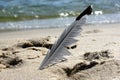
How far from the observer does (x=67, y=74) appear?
298 centimetres

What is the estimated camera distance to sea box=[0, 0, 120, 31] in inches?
305

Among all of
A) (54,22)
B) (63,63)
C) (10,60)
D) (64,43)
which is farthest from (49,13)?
(64,43)

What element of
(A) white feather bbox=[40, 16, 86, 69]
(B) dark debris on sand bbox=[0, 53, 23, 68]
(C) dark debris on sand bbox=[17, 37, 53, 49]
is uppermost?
(A) white feather bbox=[40, 16, 86, 69]

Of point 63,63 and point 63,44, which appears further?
point 63,63

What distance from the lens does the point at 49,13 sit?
29.7ft

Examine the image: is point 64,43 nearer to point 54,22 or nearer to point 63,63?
point 63,63

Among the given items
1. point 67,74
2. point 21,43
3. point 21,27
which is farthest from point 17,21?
point 67,74

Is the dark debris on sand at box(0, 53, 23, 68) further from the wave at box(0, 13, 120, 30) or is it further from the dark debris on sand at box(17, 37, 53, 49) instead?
the wave at box(0, 13, 120, 30)

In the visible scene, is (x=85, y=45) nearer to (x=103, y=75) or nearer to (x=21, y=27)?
(x=103, y=75)

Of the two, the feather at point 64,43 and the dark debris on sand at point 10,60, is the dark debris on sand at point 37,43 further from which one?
the feather at point 64,43

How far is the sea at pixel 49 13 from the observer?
774 cm

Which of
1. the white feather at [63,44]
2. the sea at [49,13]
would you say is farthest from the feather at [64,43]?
the sea at [49,13]

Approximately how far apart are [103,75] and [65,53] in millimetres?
357

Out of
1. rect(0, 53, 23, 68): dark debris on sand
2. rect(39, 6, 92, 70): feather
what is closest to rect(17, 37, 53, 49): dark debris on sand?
rect(0, 53, 23, 68): dark debris on sand
